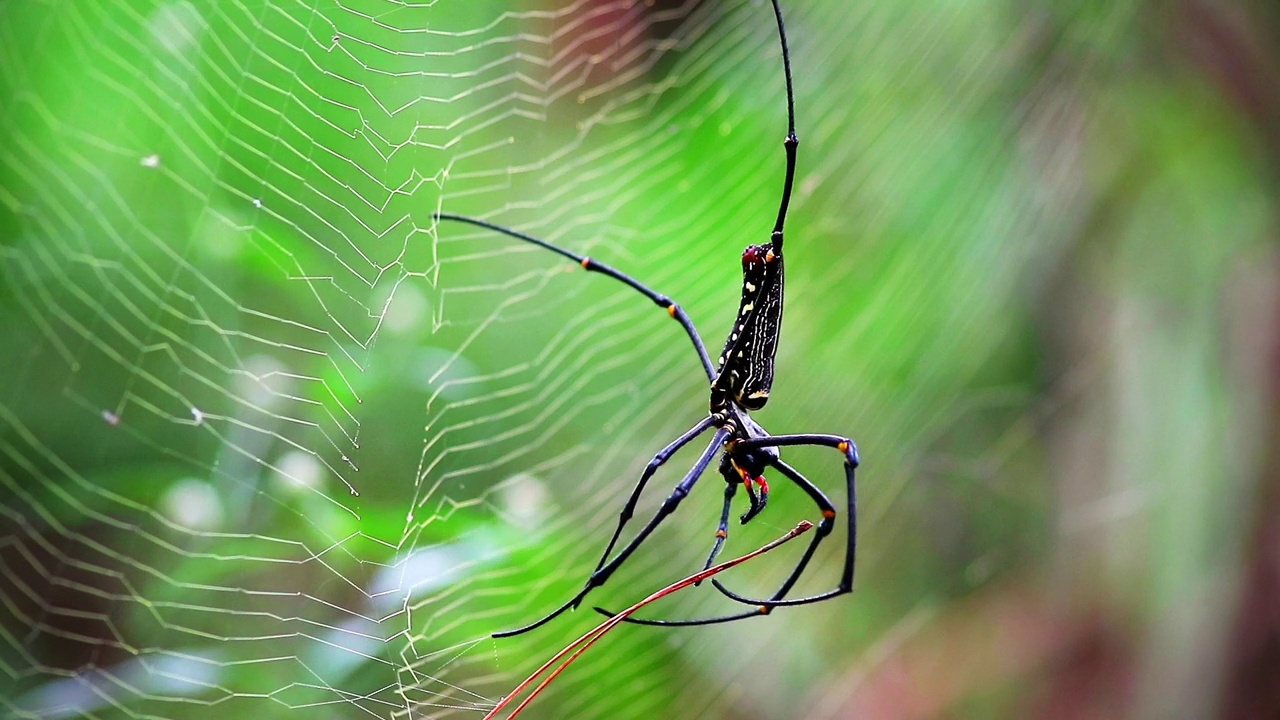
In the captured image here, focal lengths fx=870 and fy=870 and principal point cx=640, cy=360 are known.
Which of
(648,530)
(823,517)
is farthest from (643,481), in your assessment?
(823,517)

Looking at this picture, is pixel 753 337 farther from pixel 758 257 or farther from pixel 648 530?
pixel 648 530

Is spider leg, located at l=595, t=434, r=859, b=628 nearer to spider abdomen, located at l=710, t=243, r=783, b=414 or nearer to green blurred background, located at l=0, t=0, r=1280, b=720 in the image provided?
spider abdomen, located at l=710, t=243, r=783, b=414

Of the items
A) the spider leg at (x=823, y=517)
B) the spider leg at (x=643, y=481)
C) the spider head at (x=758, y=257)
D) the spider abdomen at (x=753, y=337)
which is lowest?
the spider leg at (x=823, y=517)

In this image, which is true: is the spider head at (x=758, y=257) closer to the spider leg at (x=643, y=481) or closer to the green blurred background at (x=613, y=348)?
the spider leg at (x=643, y=481)

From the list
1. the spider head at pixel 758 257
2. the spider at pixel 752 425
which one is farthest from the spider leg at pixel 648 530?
the spider head at pixel 758 257

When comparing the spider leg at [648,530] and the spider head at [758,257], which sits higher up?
the spider head at [758,257]

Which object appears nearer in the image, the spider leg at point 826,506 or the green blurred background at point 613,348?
the spider leg at point 826,506
